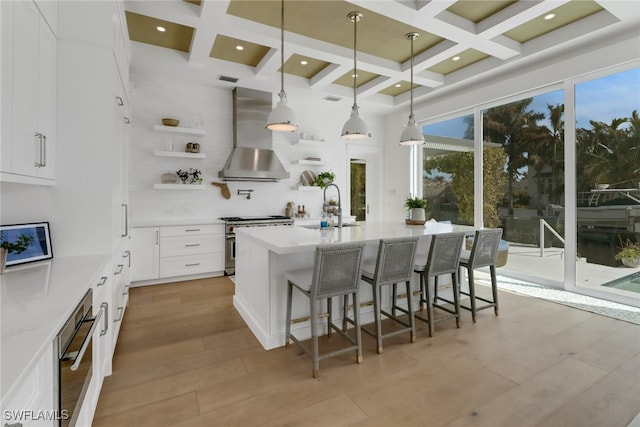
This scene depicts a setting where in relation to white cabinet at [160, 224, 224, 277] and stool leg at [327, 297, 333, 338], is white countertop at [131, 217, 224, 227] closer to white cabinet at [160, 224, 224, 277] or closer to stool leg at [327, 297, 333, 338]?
white cabinet at [160, 224, 224, 277]

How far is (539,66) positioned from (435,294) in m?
3.47

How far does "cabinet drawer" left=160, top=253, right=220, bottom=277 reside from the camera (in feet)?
14.6

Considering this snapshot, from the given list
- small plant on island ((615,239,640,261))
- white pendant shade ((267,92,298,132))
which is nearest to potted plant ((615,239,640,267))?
small plant on island ((615,239,640,261))

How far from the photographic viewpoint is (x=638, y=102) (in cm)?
352

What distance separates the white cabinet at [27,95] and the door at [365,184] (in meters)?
5.36

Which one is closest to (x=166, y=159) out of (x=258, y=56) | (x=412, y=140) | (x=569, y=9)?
(x=258, y=56)

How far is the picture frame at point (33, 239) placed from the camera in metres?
1.78

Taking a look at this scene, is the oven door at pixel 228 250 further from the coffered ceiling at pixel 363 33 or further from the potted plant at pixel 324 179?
the coffered ceiling at pixel 363 33

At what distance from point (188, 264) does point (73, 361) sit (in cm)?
353

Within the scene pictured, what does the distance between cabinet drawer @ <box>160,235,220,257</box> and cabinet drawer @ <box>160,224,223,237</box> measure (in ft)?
0.19

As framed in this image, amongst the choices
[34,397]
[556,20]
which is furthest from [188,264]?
[556,20]

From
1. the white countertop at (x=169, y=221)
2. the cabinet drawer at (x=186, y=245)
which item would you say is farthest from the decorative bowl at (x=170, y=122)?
the cabinet drawer at (x=186, y=245)

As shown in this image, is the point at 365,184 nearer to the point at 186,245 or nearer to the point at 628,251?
the point at 186,245

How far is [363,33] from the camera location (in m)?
3.79
